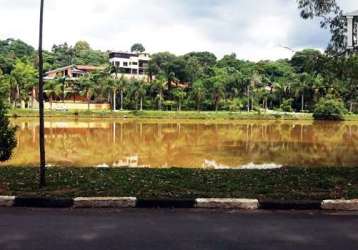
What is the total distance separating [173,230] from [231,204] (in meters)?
1.57

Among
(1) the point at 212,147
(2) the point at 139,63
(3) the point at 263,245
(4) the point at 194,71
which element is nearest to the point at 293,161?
(1) the point at 212,147

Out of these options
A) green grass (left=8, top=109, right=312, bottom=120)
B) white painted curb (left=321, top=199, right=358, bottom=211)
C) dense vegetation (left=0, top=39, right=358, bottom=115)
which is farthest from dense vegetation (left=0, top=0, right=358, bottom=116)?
white painted curb (left=321, top=199, right=358, bottom=211)

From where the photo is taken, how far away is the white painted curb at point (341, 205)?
7102 millimetres

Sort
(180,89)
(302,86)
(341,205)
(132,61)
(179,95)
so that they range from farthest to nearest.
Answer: (132,61) → (180,89) → (179,95) → (302,86) → (341,205)

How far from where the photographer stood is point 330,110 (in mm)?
71125

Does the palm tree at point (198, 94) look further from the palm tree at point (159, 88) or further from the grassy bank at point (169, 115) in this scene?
the grassy bank at point (169, 115)

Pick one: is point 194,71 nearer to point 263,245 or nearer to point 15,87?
point 15,87

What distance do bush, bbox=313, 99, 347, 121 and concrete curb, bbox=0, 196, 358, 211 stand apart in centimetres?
6649

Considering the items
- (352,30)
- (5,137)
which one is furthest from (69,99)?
(352,30)

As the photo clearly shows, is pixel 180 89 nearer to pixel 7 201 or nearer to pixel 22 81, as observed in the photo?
pixel 22 81

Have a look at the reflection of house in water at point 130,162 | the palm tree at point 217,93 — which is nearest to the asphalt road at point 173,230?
the reflection of house in water at point 130,162

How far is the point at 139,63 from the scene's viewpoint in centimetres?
11600

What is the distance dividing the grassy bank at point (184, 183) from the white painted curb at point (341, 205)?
419 millimetres

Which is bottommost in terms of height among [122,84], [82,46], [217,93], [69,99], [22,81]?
[69,99]
